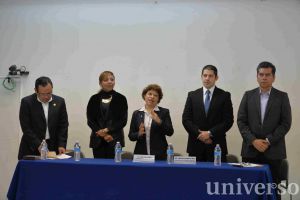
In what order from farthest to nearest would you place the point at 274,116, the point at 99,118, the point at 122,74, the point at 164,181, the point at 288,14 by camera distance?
1. the point at 122,74
2. the point at 288,14
3. the point at 99,118
4. the point at 274,116
5. the point at 164,181

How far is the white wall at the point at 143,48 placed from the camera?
4297 millimetres

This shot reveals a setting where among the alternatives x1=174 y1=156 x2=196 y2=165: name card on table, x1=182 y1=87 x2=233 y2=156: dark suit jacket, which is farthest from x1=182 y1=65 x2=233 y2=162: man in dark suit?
x1=174 y1=156 x2=196 y2=165: name card on table

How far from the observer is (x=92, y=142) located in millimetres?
3660

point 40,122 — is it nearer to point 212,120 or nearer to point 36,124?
point 36,124

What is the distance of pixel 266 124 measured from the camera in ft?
10.9

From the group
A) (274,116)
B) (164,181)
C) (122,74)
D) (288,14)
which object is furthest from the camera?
(122,74)

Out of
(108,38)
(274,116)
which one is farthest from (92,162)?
(108,38)

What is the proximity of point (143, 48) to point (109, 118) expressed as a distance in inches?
50.9

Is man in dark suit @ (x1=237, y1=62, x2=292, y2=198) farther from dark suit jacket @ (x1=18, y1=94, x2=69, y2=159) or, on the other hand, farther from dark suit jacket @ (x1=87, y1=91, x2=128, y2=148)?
dark suit jacket @ (x1=18, y1=94, x2=69, y2=159)

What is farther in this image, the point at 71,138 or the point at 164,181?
the point at 71,138

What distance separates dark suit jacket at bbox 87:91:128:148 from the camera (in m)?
3.58

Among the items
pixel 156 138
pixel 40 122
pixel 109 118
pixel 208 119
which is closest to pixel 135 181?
pixel 156 138

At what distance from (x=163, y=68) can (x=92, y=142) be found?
138 cm

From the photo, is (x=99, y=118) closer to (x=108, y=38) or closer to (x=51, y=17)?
(x=108, y=38)
